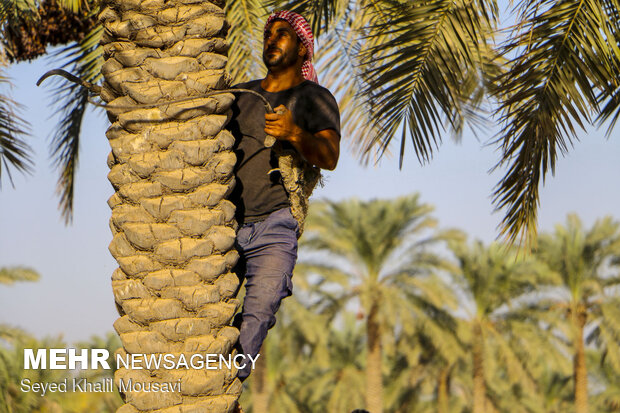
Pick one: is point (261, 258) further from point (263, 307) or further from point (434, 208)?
point (434, 208)

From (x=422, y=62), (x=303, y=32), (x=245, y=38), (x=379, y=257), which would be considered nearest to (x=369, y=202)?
(x=379, y=257)

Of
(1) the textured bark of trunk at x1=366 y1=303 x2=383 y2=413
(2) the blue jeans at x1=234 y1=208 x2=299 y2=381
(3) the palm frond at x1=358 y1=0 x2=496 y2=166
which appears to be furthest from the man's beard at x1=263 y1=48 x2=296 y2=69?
(1) the textured bark of trunk at x1=366 y1=303 x2=383 y2=413

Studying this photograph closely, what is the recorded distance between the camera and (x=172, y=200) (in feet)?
11.4

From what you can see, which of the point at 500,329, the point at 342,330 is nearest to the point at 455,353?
the point at 500,329

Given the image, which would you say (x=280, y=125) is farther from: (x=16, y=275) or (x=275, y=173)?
(x=16, y=275)

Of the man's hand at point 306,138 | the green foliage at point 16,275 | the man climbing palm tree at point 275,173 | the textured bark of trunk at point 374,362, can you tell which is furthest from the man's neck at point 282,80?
the textured bark of trunk at point 374,362

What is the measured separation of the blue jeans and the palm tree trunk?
18cm

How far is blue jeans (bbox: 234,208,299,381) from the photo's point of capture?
12.4ft

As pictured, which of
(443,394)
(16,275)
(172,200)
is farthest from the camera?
(443,394)

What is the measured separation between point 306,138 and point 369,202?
18.6 m

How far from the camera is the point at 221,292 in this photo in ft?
11.6

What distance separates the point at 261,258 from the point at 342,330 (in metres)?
23.9

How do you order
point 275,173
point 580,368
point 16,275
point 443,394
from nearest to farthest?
point 275,173 → point 16,275 → point 580,368 → point 443,394

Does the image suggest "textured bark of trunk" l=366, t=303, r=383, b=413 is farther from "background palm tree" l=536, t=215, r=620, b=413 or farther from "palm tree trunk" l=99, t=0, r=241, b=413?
"palm tree trunk" l=99, t=0, r=241, b=413
